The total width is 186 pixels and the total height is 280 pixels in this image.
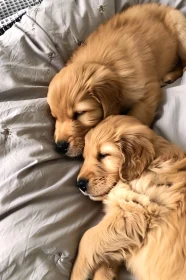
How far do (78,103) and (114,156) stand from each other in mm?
284

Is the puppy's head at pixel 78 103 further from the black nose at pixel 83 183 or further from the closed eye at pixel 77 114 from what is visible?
the black nose at pixel 83 183

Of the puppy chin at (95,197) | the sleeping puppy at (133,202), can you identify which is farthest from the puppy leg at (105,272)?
the puppy chin at (95,197)

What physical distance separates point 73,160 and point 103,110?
0.81 feet

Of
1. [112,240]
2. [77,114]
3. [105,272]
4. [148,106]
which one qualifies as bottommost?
[105,272]

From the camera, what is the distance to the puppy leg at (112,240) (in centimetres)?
142

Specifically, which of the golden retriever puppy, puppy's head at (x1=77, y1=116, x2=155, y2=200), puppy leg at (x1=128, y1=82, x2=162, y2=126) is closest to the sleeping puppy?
puppy's head at (x1=77, y1=116, x2=155, y2=200)

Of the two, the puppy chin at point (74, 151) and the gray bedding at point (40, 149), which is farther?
the puppy chin at point (74, 151)

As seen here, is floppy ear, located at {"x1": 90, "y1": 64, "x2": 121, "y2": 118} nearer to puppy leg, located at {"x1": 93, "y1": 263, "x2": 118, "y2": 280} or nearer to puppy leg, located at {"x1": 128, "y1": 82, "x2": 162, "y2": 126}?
puppy leg, located at {"x1": 128, "y1": 82, "x2": 162, "y2": 126}

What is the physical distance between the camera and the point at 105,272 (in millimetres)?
1468

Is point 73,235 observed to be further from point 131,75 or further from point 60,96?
point 131,75

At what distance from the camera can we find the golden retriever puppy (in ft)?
5.54

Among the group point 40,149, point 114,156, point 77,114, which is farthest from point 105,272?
point 77,114

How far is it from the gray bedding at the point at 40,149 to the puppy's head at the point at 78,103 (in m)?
0.06

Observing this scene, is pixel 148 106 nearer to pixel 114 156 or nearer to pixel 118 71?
pixel 118 71
